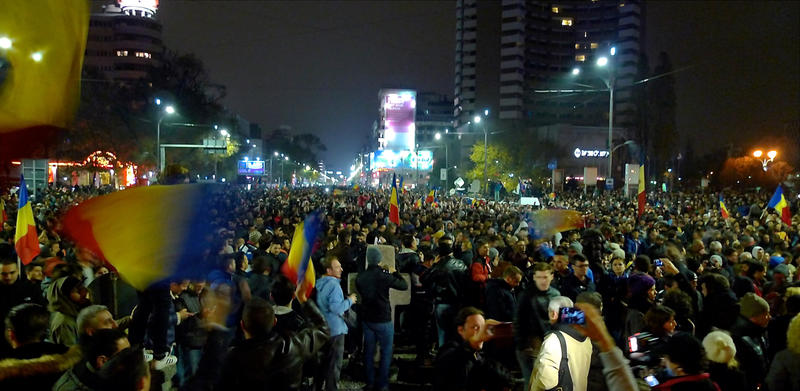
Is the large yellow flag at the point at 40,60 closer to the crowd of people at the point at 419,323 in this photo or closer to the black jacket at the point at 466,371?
the crowd of people at the point at 419,323

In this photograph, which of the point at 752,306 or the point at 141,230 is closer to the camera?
the point at 752,306

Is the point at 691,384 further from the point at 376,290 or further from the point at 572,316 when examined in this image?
the point at 376,290

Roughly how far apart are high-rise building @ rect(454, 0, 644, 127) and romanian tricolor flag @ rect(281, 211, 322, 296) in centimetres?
10293

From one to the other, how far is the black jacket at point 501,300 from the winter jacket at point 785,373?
257cm

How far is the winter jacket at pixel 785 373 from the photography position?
369cm

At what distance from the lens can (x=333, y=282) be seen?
5898 mm

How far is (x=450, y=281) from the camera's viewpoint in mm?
7047

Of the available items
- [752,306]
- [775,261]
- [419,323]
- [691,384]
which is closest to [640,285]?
[752,306]

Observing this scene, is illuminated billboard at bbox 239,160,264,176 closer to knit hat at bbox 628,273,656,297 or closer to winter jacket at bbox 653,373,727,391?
knit hat at bbox 628,273,656,297

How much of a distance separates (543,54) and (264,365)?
122757 mm

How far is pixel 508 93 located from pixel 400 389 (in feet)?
358

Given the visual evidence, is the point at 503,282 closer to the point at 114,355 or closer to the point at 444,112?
the point at 114,355

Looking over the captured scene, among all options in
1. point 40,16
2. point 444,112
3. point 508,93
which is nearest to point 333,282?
point 40,16

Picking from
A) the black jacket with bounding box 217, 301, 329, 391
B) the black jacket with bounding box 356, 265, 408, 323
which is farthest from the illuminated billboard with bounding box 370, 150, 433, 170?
the black jacket with bounding box 217, 301, 329, 391
